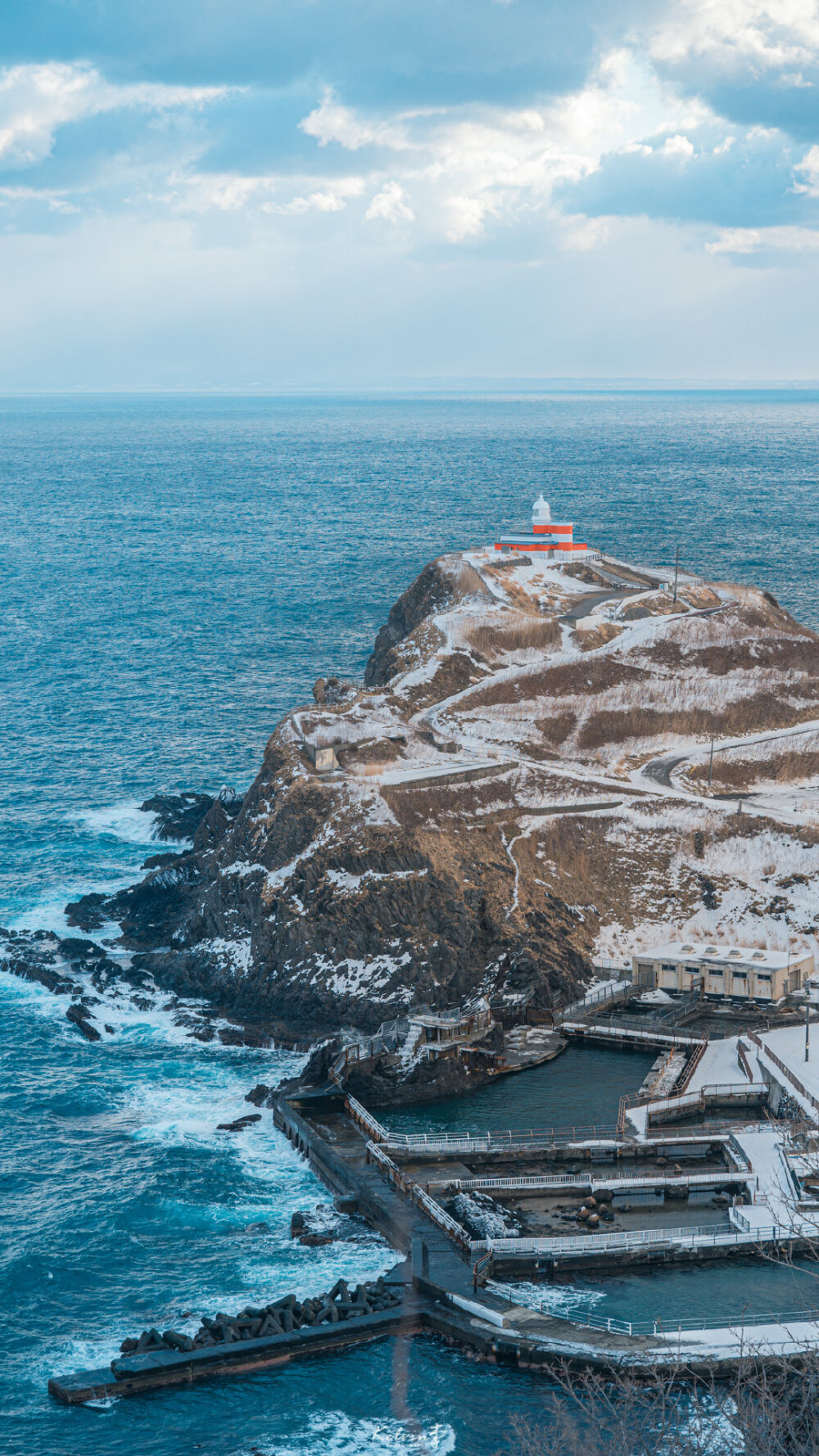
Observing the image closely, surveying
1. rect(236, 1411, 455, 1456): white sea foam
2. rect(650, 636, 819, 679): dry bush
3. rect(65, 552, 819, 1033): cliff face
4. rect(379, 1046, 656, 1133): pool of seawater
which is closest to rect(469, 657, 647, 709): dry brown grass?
rect(65, 552, 819, 1033): cliff face

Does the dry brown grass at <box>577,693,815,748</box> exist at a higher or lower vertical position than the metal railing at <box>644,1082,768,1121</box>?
higher

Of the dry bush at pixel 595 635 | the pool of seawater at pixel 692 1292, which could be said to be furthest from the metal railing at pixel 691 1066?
the dry bush at pixel 595 635

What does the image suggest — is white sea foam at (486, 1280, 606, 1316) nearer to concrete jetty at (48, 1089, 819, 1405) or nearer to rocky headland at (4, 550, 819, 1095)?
concrete jetty at (48, 1089, 819, 1405)

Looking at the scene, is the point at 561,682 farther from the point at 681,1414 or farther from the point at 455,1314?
the point at 681,1414

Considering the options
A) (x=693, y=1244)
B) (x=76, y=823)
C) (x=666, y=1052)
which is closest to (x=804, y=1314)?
(x=693, y=1244)

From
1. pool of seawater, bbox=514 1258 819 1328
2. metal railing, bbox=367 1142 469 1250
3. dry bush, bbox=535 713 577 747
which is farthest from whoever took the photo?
dry bush, bbox=535 713 577 747

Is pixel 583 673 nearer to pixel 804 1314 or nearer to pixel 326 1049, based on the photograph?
pixel 326 1049

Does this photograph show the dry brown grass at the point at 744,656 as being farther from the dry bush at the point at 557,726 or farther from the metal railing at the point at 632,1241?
the metal railing at the point at 632,1241
